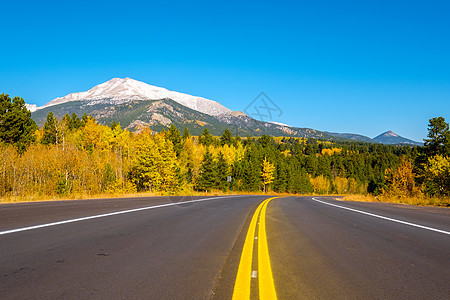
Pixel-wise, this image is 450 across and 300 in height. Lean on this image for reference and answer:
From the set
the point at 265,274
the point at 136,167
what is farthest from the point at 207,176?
the point at 265,274

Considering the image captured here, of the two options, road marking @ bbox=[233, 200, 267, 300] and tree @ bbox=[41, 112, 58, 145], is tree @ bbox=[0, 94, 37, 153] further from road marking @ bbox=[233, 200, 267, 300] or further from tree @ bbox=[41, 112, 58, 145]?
road marking @ bbox=[233, 200, 267, 300]

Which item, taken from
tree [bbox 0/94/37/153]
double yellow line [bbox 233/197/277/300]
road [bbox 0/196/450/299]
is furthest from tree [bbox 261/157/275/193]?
double yellow line [bbox 233/197/277/300]

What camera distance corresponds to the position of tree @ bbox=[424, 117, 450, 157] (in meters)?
47.8

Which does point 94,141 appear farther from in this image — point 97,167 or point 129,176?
point 97,167

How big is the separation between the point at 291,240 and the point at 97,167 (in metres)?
34.1

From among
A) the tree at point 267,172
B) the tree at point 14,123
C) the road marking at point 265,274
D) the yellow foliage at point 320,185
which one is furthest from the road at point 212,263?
the yellow foliage at point 320,185

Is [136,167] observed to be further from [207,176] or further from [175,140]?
[175,140]

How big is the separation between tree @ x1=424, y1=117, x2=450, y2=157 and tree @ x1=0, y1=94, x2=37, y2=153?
2483 inches

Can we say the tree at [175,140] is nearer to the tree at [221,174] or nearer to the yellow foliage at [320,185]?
the tree at [221,174]

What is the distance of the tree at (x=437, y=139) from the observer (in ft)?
157

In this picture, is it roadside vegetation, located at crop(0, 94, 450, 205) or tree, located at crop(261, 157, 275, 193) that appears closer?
roadside vegetation, located at crop(0, 94, 450, 205)

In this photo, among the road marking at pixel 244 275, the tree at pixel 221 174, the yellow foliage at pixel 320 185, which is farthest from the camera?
the yellow foliage at pixel 320 185

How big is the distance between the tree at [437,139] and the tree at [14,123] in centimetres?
6308

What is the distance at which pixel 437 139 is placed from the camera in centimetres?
4909
